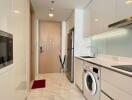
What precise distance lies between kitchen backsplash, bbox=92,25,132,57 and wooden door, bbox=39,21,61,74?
8.44ft

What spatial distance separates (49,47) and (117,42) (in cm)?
350

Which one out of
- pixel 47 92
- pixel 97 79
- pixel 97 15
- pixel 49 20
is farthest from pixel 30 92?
pixel 49 20

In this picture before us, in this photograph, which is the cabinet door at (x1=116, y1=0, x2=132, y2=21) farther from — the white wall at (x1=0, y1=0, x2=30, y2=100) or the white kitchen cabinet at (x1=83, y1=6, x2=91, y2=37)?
the white wall at (x1=0, y1=0, x2=30, y2=100)

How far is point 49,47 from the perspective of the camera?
17.8 ft

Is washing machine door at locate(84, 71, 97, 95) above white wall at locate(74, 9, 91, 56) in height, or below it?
below

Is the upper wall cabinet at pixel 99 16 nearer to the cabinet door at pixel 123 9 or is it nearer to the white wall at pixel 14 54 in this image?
the cabinet door at pixel 123 9

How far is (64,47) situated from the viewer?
5512 mm

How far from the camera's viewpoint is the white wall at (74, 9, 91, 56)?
12.5ft

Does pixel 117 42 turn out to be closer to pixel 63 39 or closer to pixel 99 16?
pixel 99 16

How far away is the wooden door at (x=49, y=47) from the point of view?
5.34 meters

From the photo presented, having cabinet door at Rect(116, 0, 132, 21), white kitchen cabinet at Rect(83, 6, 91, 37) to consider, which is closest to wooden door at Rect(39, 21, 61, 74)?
white kitchen cabinet at Rect(83, 6, 91, 37)

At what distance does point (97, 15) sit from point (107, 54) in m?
0.95

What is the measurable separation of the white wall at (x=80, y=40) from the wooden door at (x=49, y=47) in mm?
1810

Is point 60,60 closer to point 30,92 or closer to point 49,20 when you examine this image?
point 49,20
